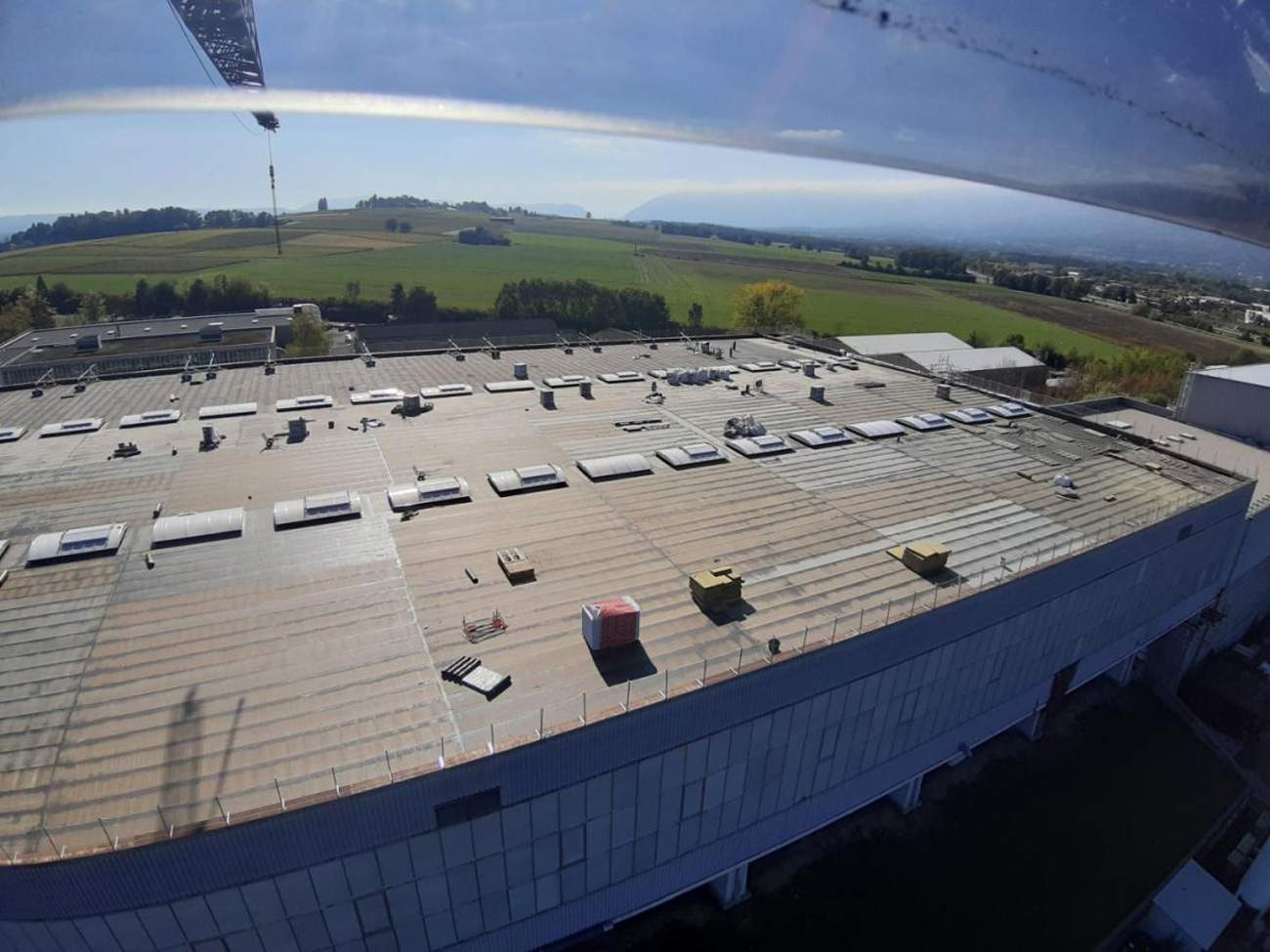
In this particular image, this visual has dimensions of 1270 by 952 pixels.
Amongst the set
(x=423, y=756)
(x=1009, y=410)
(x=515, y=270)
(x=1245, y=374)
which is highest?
(x=515, y=270)

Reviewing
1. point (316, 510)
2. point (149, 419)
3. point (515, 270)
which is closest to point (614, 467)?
point (316, 510)

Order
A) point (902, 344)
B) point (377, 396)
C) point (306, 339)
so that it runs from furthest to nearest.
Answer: point (902, 344)
point (306, 339)
point (377, 396)

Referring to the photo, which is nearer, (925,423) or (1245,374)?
(925,423)

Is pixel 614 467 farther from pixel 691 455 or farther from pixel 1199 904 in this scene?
pixel 1199 904

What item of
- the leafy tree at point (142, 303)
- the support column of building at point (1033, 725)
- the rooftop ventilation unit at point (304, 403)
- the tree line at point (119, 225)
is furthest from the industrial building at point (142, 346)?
the tree line at point (119, 225)

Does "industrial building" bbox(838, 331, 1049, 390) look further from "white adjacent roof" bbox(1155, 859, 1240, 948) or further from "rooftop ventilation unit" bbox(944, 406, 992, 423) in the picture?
"white adjacent roof" bbox(1155, 859, 1240, 948)

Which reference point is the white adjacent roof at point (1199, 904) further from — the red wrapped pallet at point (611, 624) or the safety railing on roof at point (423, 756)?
the red wrapped pallet at point (611, 624)

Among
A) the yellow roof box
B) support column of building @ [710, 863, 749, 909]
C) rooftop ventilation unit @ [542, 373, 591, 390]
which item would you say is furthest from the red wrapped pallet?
rooftop ventilation unit @ [542, 373, 591, 390]
